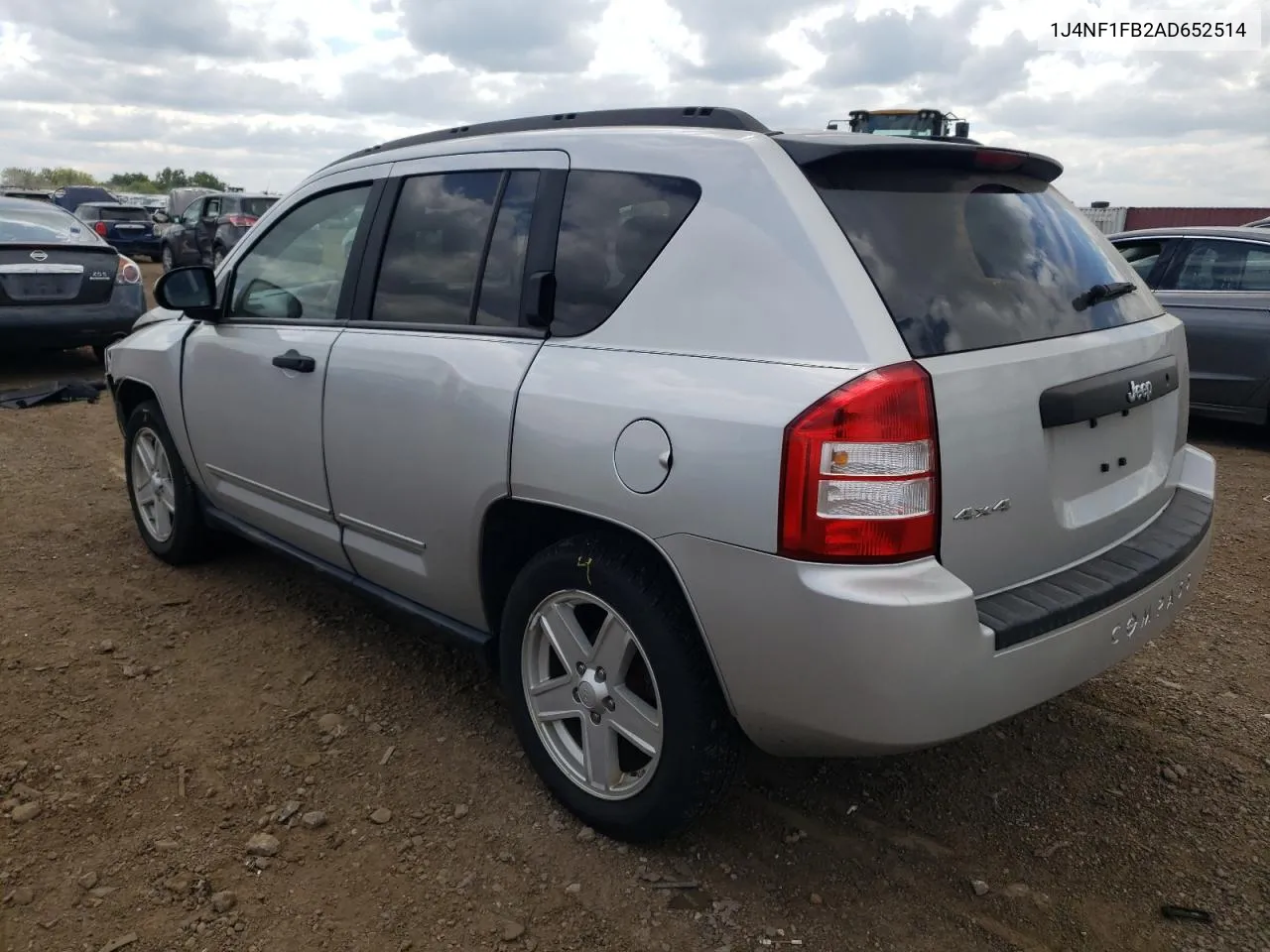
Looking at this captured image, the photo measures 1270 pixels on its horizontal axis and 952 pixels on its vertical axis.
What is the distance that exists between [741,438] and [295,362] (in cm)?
187

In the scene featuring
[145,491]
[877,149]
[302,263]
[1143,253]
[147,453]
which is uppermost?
[877,149]

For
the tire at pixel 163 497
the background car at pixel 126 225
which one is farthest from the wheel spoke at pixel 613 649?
the background car at pixel 126 225

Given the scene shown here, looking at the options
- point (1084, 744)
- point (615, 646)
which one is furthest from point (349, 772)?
point (1084, 744)

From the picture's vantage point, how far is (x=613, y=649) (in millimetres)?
2504

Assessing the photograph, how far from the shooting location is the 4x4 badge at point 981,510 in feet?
6.97

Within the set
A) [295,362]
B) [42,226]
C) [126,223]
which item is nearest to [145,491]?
[295,362]

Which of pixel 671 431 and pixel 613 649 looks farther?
pixel 613 649

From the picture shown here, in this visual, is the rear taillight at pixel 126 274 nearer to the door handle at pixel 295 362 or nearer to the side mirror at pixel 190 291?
the side mirror at pixel 190 291

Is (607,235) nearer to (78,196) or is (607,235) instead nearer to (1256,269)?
(1256,269)

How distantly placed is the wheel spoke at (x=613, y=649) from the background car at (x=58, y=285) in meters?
7.63

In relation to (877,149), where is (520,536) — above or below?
below

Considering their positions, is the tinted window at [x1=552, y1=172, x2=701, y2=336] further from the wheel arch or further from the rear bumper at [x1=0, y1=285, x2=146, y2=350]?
the rear bumper at [x1=0, y1=285, x2=146, y2=350]

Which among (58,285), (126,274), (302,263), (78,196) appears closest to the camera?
(302,263)

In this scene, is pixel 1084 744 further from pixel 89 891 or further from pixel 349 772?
pixel 89 891
